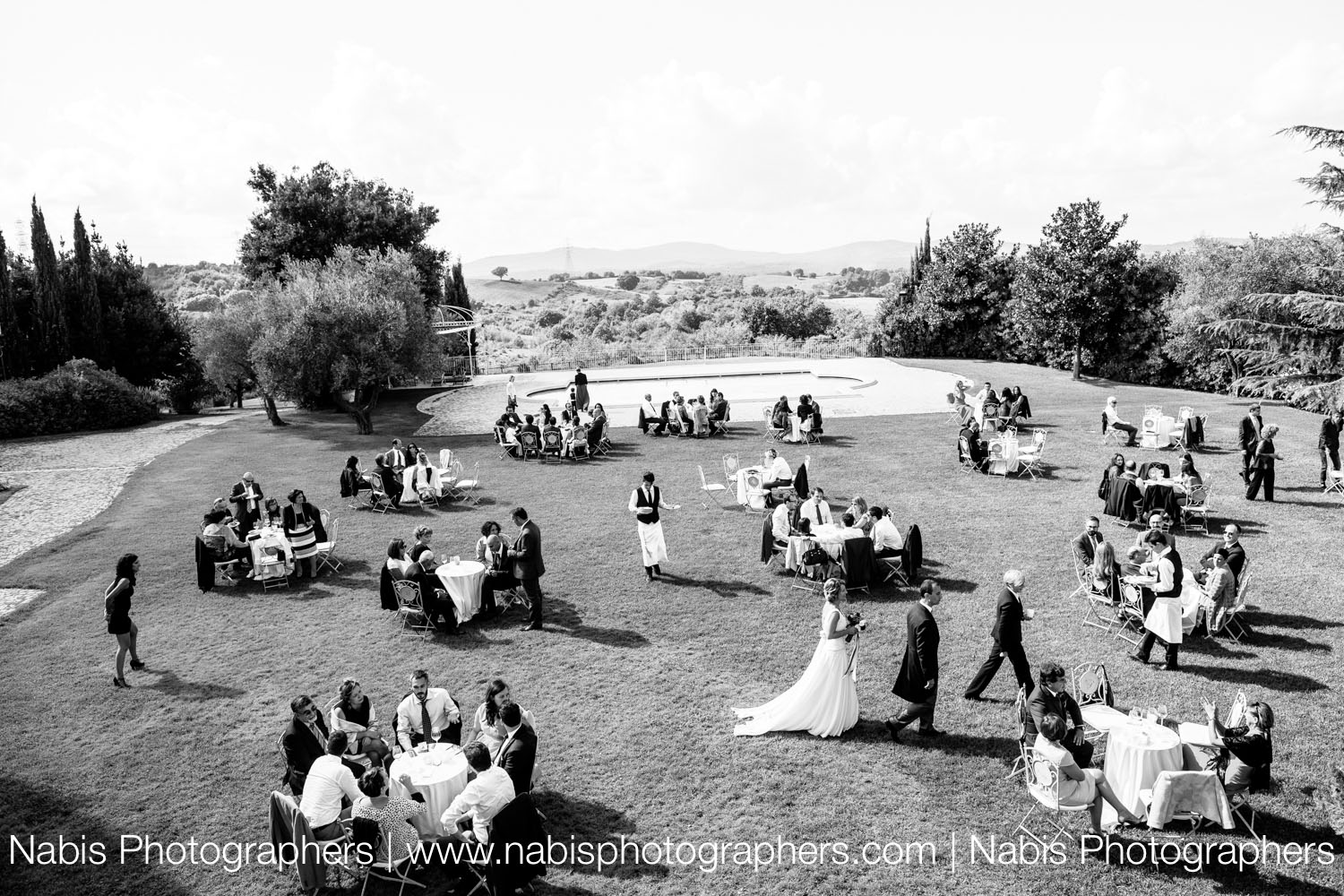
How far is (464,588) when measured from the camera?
43.2 ft

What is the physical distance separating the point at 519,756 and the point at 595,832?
1194 millimetres

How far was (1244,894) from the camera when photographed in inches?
275

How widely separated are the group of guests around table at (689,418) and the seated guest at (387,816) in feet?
70.4

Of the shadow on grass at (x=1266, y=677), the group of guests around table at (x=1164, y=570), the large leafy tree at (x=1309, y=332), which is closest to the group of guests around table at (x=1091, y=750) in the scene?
the shadow on grass at (x=1266, y=677)

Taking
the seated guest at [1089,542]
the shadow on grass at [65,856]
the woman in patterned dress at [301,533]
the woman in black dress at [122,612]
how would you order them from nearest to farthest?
the shadow on grass at [65,856], the woman in black dress at [122,612], the seated guest at [1089,542], the woman in patterned dress at [301,533]

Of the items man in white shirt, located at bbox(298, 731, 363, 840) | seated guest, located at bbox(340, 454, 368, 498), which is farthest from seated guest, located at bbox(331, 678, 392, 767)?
seated guest, located at bbox(340, 454, 368, 498)

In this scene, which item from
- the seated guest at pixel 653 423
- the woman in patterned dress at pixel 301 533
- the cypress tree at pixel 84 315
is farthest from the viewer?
the cypress tree at pixel 84 315

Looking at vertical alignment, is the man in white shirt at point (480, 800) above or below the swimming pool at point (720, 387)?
below

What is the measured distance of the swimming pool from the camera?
118 ft

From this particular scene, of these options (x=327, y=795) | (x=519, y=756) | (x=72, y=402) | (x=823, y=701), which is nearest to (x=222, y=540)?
(x=327, y=795)

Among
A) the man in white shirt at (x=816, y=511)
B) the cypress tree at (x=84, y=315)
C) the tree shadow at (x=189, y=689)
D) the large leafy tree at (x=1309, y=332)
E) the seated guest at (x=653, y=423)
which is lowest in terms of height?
the tree shadow at (x=189, y=689)

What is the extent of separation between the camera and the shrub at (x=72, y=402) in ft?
106

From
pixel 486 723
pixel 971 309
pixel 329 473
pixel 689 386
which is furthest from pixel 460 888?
pixel 971 309

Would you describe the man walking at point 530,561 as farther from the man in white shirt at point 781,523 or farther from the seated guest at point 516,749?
the seated guest at point 516,749
